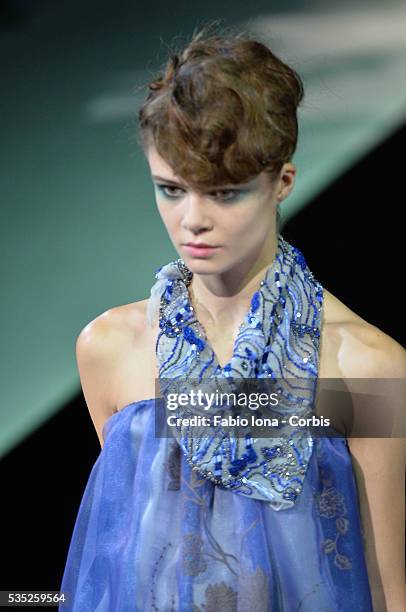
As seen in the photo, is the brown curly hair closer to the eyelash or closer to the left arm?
the eyelash

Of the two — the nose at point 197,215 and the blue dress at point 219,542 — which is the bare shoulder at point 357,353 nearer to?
the blue dress at point 219,542

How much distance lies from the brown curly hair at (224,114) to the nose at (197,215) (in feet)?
0.06

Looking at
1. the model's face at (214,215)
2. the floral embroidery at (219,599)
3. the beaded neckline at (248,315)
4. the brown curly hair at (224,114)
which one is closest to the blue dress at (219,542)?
the floral embroidery at (219,599)

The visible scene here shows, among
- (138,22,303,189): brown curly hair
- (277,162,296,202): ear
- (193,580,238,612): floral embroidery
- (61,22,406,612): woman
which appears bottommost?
(193,580,238,612): floral embroidery

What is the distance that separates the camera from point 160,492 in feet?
4.82

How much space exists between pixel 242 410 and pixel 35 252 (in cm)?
61

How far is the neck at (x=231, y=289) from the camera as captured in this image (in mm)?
1445

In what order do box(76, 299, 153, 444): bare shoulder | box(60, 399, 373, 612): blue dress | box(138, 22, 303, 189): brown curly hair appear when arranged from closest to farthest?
1. box(138, 22, 303, 189): brown curly hair
2. box(60, 399, 373, 612): blue dress
3. box(76, 299, 153, 444): bare shoulder

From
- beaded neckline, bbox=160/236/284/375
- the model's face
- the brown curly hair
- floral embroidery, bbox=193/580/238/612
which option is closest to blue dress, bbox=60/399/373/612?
floral embroidery, bbox=193/580/238/612

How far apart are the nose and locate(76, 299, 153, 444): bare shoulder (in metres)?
0.24

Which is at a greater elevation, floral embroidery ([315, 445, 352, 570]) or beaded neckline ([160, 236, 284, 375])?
beaded neckline ([160, 236, 284, 375])

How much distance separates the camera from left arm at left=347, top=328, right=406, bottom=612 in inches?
58.3

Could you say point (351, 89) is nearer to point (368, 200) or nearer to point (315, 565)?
point (368, 200)

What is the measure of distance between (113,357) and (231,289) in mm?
212
